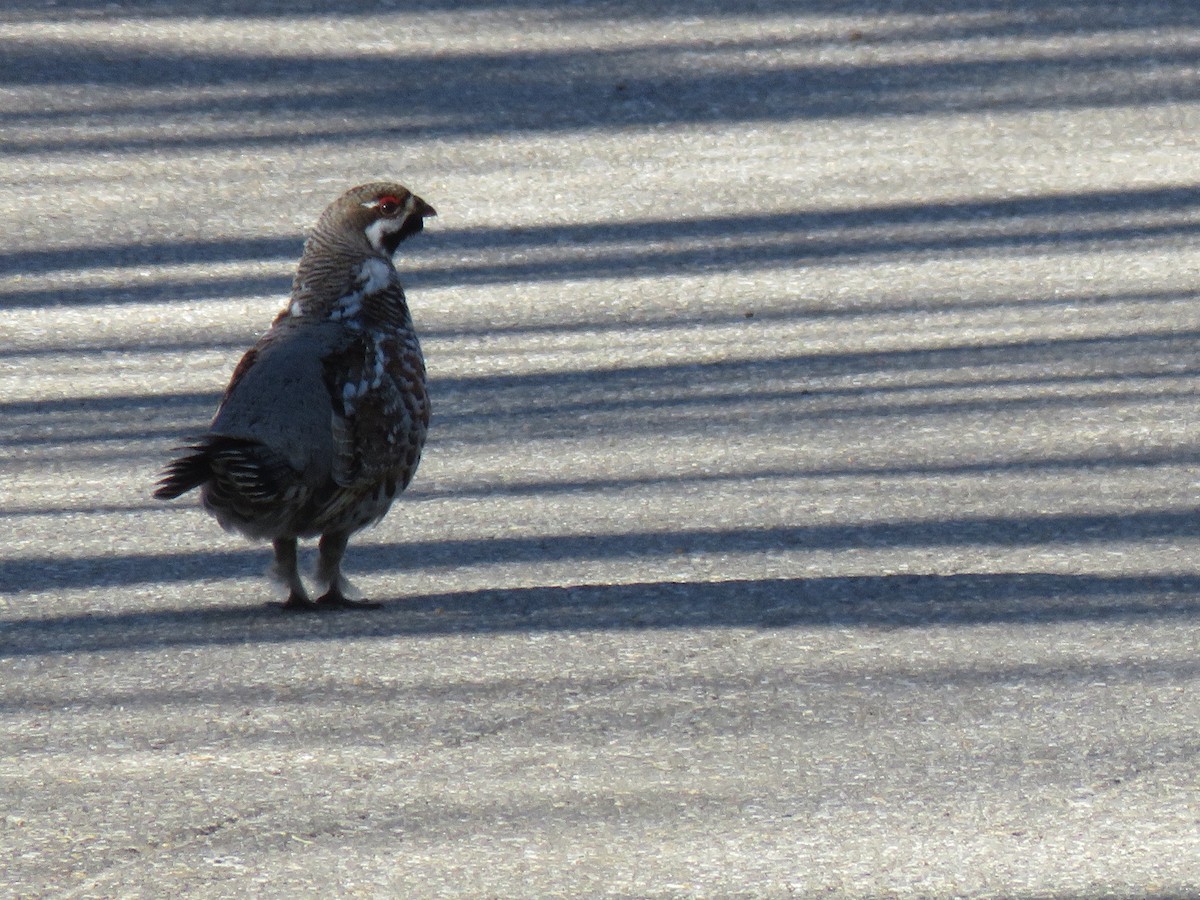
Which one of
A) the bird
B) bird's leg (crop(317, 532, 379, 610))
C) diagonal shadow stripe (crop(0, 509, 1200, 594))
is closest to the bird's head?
the bird

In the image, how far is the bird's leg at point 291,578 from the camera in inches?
211

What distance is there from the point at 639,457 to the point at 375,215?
64.0 inches

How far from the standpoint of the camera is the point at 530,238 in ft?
31.8

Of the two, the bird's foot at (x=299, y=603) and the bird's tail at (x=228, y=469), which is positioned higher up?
the bird's tail at (x=228, y=469)

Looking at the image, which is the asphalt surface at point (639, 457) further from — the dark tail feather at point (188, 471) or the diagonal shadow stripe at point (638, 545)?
the dark tail feather at point (188, 471)

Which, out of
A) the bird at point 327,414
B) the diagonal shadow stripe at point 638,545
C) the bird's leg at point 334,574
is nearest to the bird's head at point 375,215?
the bird at point 327,414

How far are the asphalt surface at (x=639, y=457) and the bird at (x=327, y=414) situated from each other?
0.30 meters

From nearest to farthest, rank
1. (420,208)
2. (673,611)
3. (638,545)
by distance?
(673,611) < (420,208) < (638,545)

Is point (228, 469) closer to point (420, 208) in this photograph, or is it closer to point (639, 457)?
point (420, 208)

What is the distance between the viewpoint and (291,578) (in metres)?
5.41

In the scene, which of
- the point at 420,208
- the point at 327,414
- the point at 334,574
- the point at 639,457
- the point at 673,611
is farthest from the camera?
the point at 639,457

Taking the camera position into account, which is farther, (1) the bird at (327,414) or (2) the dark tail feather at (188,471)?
(1) the bird at (327,414)

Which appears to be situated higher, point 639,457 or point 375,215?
point 375,215

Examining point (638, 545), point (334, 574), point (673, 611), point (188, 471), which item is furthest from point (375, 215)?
point (673, 611)
